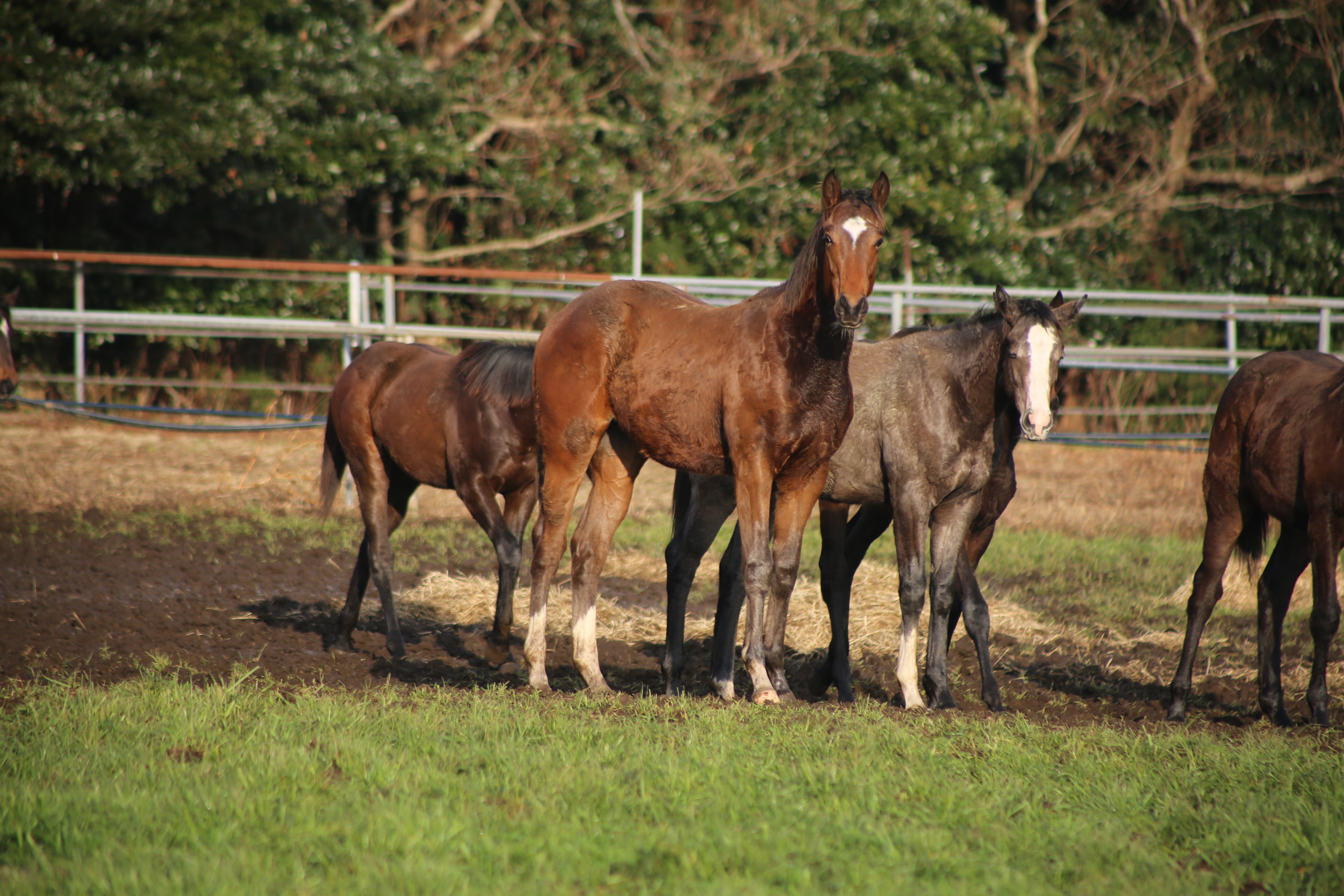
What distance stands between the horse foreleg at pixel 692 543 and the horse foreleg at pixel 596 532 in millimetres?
370

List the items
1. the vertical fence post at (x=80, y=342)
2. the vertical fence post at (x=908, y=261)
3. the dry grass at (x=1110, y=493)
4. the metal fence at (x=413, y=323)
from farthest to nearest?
1. the vertical fence post at (x=908, y=261)
2. the vertical fence post at (x=80, y=342)
3. the dry grass at (x=1110, y=493)
4. the metal fence at (x=413, y=323)

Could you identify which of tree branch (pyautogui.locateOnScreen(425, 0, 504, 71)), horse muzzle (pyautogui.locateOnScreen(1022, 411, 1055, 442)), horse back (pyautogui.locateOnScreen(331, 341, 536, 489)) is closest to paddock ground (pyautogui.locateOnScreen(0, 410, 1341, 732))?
horse back (pyautogui.locateOnScreen(331, 341, 536, 489))

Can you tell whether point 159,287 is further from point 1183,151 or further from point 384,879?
point 1183,151

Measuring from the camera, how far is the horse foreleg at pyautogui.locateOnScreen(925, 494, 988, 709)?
5469 mm

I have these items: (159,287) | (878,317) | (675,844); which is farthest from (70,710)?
(878,317)

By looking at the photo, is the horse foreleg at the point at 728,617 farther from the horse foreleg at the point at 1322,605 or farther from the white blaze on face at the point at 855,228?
the horse foreleg at the point at 1322,605

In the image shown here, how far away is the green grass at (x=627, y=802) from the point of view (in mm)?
3076

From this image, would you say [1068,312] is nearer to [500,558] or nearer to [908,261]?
[500,558]

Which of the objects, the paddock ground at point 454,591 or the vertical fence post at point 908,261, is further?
the vertical fence post at point 908,261

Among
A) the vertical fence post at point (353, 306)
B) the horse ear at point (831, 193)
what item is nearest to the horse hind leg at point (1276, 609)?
the horse ear at point (831, 193)

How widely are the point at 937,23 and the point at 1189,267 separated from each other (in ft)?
18.3

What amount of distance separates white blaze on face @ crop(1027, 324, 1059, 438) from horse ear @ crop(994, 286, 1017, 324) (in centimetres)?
20

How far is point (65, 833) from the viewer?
10.6ft

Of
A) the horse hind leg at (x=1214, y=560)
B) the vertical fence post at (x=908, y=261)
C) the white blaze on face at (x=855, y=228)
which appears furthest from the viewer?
the vertical fence post at (x=908, y=261)
